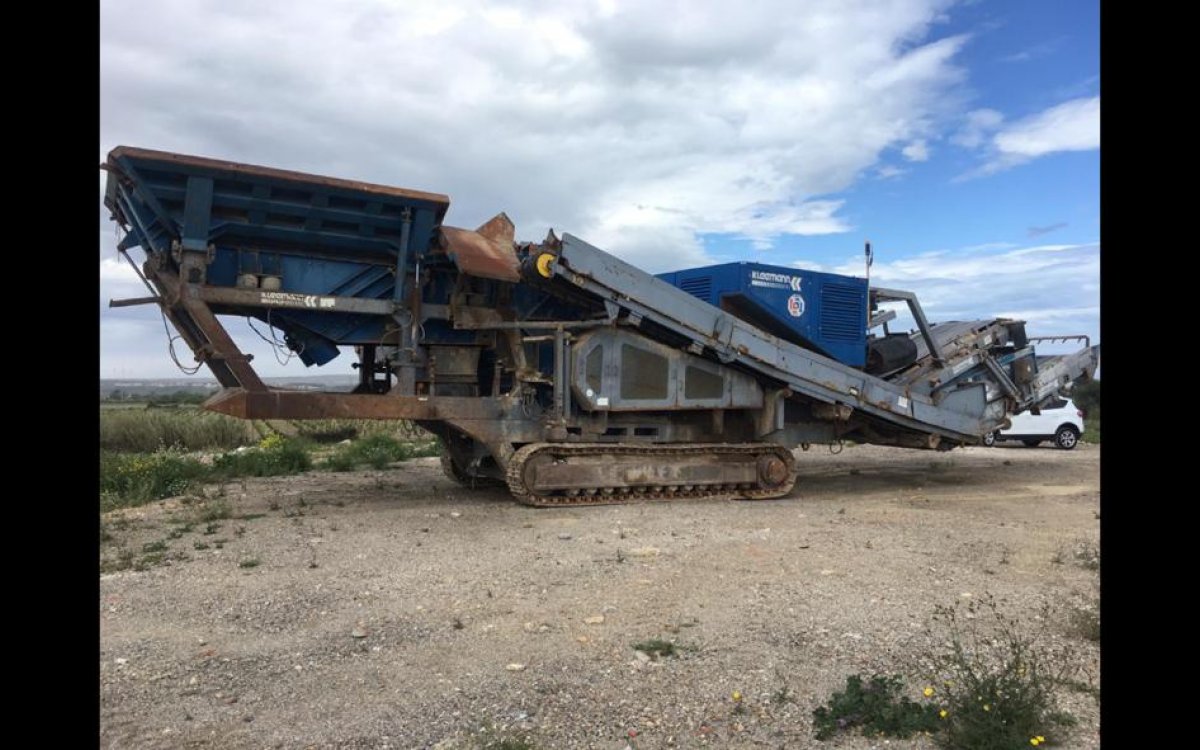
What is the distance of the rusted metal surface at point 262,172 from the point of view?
7531 mm

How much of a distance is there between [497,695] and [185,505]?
6993 millimetres

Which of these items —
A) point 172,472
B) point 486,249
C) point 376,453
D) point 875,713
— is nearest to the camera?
point 875,713

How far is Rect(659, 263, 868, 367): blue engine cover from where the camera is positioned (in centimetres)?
1044

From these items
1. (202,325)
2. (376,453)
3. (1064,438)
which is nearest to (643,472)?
(202,325)

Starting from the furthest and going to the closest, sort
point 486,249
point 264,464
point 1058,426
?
point 1058,426 < point 264,464 < point 486,249

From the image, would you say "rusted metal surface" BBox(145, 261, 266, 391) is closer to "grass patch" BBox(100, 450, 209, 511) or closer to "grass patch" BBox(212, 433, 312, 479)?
"grass patch" BBox(100, 450, 209, 511)

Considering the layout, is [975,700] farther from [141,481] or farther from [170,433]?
[170,433]

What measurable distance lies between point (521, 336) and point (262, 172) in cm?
330

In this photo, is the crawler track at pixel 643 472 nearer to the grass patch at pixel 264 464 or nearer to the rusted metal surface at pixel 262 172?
the rusted metal surface at pixel 262 172

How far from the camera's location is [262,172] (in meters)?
8.02

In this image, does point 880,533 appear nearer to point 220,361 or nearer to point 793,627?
point 793,627

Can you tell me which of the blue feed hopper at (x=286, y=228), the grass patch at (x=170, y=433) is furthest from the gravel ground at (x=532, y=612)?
the grass patch at (x=170, y=433)

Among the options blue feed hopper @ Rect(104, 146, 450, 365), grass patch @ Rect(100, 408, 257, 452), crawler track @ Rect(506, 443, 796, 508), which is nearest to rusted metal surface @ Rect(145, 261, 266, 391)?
blue feed hopper @ Rect(104, 146, 450, 365)

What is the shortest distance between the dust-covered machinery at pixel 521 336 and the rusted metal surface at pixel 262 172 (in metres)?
0.02
